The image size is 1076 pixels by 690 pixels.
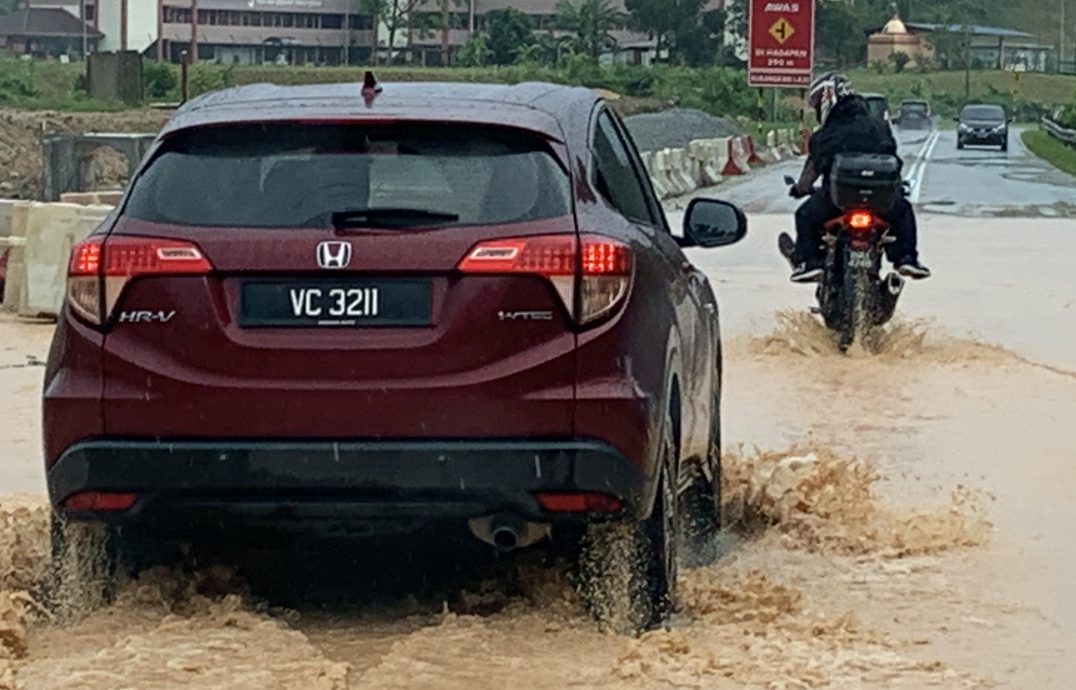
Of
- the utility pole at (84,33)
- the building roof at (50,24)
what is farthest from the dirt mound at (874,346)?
the building roof at (50,24)

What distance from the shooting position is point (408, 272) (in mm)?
6660

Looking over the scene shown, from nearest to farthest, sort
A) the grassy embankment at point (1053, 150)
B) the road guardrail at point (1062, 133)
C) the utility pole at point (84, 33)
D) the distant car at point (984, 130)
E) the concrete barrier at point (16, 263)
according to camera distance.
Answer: the concrete barrier at point (16, 263)
the grassy embankment at point (1053, 150)
the road guardrail at point (1062, 133)
the distant car at point (984, 130)
the utility pole at point (84, 33)

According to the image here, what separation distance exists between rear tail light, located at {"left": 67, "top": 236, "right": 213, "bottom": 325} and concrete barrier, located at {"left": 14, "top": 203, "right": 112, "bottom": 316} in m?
10.3

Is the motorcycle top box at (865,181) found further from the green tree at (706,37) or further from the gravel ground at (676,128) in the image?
the green tree at (706,37)

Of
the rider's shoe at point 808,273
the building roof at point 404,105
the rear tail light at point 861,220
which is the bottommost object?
the rider's shoe at point 808,273

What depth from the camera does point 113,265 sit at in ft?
22.2

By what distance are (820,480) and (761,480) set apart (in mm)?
231

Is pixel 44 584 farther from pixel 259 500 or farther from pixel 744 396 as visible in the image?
pixel 744 396

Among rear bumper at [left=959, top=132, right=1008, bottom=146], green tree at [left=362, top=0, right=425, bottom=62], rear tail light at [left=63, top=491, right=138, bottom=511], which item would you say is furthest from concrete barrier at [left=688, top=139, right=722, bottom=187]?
green tree at [left=362, top=0, right=425, bottom=62]

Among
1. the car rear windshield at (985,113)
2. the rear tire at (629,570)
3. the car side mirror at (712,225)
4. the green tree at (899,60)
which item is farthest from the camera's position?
the green tree at (899,60)

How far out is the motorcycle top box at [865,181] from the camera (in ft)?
50.3

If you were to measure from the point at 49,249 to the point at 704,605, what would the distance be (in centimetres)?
1052

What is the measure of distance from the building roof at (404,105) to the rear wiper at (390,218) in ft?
0.98

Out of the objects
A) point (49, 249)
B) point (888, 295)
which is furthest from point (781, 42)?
point (888, 295)
